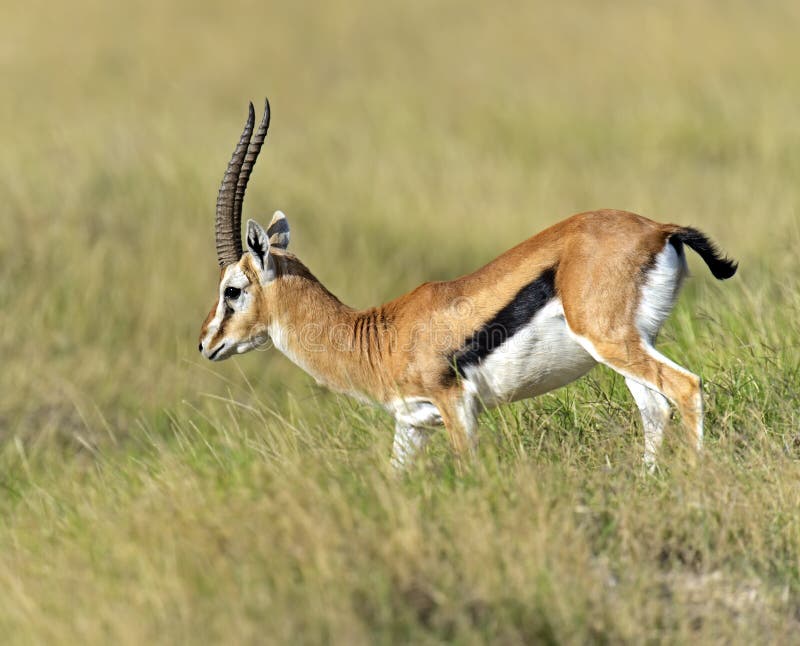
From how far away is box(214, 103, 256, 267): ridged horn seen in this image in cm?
636

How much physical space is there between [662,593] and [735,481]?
0.76m

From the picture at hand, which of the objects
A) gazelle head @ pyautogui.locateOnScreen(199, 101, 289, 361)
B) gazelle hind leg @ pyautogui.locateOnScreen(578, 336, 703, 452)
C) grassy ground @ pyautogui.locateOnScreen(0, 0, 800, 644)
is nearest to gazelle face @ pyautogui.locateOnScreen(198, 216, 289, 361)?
gazelle head @ pyautogui.locateOnScreen(199, 101, 289, 361)

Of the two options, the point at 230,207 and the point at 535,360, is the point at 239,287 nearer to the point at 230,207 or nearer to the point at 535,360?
the point at 230,207

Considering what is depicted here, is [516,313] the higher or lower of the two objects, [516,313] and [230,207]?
the lower

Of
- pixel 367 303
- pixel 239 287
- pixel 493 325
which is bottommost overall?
pixel 367 303

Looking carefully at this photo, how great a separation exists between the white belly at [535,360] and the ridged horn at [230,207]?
1.46m

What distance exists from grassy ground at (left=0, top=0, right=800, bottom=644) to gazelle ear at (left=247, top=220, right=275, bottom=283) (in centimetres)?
61

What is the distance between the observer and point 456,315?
5.91m

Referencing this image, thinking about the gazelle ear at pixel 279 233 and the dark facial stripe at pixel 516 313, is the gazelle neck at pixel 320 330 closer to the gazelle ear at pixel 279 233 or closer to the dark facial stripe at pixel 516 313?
the gazelle ear at pixel 279 233

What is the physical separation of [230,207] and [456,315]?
1313mm

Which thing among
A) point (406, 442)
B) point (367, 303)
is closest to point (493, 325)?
point (406, 442)

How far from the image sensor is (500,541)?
4281 millimetres

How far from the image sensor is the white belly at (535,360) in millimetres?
5703

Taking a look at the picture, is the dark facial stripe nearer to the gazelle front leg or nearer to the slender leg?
the gazelle front leg
